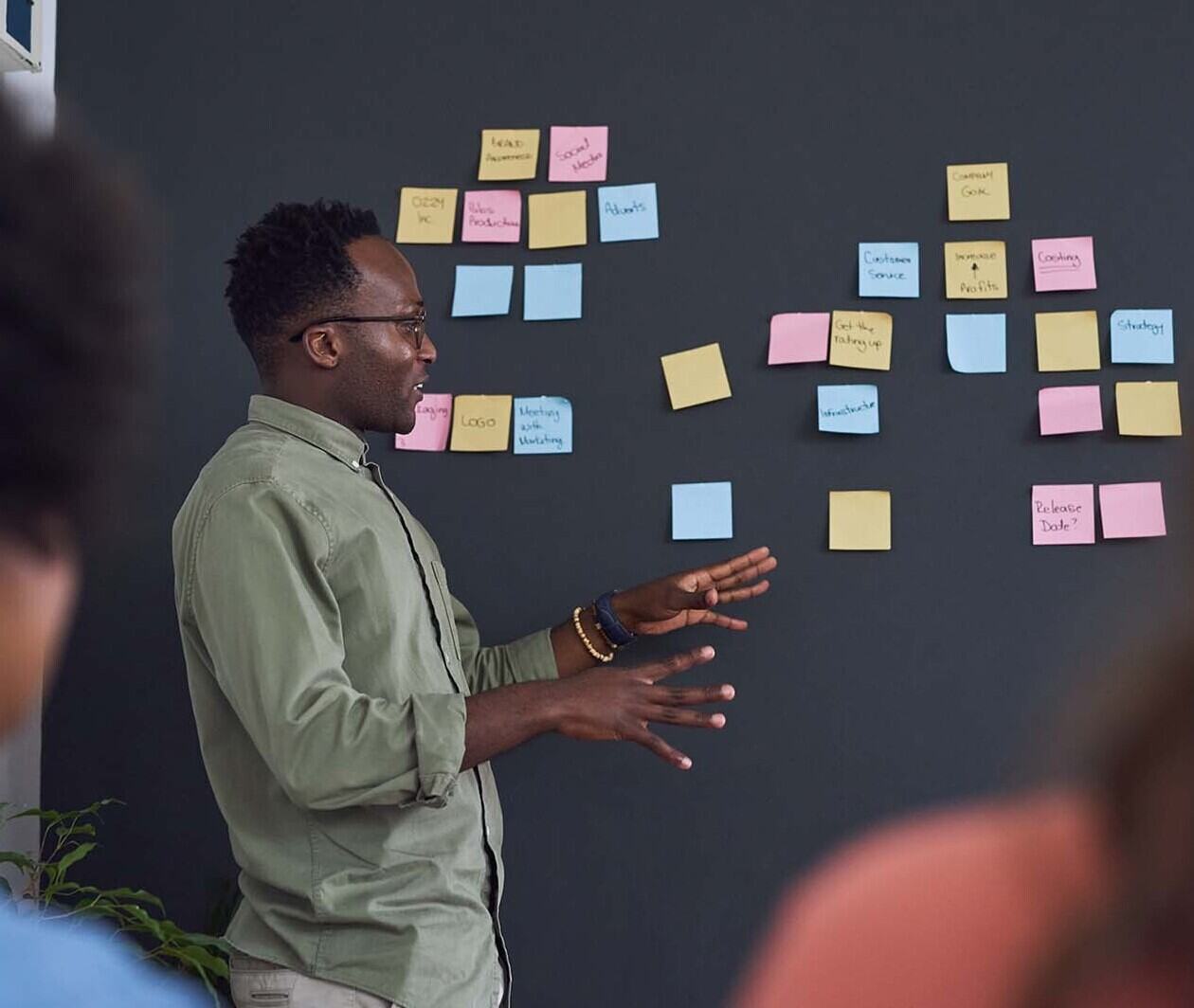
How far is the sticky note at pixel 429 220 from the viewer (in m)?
2.20

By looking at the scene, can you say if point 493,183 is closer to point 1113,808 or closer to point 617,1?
point 617,1

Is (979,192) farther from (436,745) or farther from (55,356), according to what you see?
(55,356)

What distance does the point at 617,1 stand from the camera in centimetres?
219

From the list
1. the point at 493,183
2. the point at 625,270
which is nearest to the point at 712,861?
the point at 625,270

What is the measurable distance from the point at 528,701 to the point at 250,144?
120 centimetres

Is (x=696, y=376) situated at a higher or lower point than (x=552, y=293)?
lower

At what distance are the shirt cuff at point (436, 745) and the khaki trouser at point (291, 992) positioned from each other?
0.21 m

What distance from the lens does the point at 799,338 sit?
2.10 meters

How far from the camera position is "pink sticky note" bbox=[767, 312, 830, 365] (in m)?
2.09

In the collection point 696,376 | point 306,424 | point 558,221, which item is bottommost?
point 306,424

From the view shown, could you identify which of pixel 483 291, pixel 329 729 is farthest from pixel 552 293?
pixel 329 729

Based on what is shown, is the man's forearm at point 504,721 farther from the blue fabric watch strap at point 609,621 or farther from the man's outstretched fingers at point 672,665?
the blue fabric watch strap at point 609,621

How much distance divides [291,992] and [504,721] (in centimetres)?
35

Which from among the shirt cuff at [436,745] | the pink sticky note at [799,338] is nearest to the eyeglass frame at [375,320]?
the shirt cuff at [436,745]
